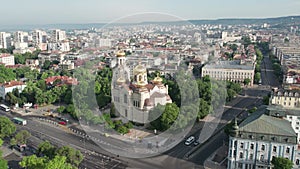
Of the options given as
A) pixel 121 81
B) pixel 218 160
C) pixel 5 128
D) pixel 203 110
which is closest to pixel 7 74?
pixel 5 128

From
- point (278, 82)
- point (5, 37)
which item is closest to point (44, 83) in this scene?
point (278, 82)

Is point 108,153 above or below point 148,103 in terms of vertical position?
below

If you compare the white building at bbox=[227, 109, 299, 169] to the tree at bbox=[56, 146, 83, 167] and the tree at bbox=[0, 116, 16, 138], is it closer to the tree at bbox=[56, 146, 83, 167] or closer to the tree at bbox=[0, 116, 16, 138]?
the tree at bbox=[56, 146, 83, 167]

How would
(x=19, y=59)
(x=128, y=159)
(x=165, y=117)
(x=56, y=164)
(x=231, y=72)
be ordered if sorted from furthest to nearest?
(x=19, y=59), (x=231, y=72), (x=165, y=117), (x=128, y=159), (x=56, y=164)

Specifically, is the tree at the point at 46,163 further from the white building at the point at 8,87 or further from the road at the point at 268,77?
the road at the point at 268,77

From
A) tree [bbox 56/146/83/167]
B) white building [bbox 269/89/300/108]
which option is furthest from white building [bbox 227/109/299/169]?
tree [bbox 56/146/83/167]

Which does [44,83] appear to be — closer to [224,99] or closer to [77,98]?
[77,98]

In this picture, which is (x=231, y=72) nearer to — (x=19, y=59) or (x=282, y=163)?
(x=282, y=163)
